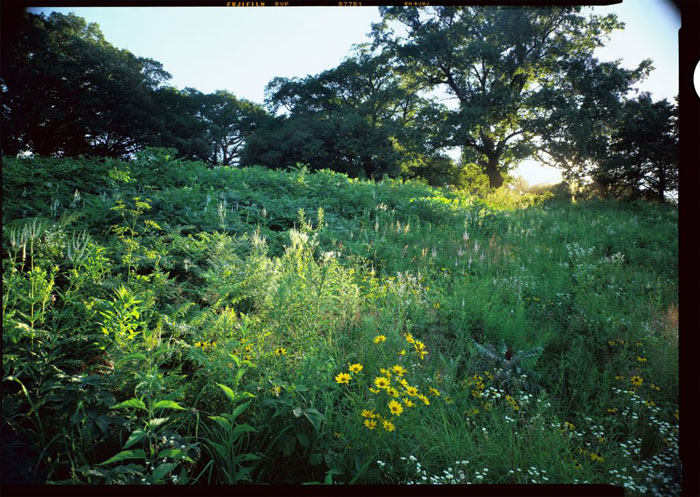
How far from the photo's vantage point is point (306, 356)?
6.37 feet

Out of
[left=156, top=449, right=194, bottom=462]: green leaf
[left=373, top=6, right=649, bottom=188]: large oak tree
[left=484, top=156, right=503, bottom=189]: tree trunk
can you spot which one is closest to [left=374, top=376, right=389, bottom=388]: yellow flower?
[left=156, top=449, right=194, bottom=462]: green leaf

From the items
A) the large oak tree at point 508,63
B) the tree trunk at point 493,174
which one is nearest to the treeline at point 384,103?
the large oak tree at point 508,63

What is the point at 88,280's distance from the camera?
2.14m

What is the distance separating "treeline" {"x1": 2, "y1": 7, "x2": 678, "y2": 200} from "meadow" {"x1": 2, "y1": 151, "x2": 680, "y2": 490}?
519mm

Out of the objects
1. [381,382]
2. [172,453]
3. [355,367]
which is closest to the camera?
[172,453]

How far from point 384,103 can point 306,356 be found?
3.33 meters

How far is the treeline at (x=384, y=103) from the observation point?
1903 millimetres

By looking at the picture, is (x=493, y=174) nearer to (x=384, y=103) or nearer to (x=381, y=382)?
(x=384, y=103)

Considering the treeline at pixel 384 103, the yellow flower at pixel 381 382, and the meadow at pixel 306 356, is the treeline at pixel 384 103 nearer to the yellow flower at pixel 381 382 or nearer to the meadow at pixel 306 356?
the meadow at pixel 306 356

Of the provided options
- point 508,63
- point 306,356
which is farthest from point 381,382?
point 508,63

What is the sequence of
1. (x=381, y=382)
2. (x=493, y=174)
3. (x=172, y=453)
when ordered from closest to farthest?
(x=172, y=453) < (x=381, y=382) < (x=493, y=174)

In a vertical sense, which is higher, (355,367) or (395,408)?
(355,367)

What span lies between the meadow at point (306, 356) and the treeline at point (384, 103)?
0.52 m

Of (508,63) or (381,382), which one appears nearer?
(381,382)
